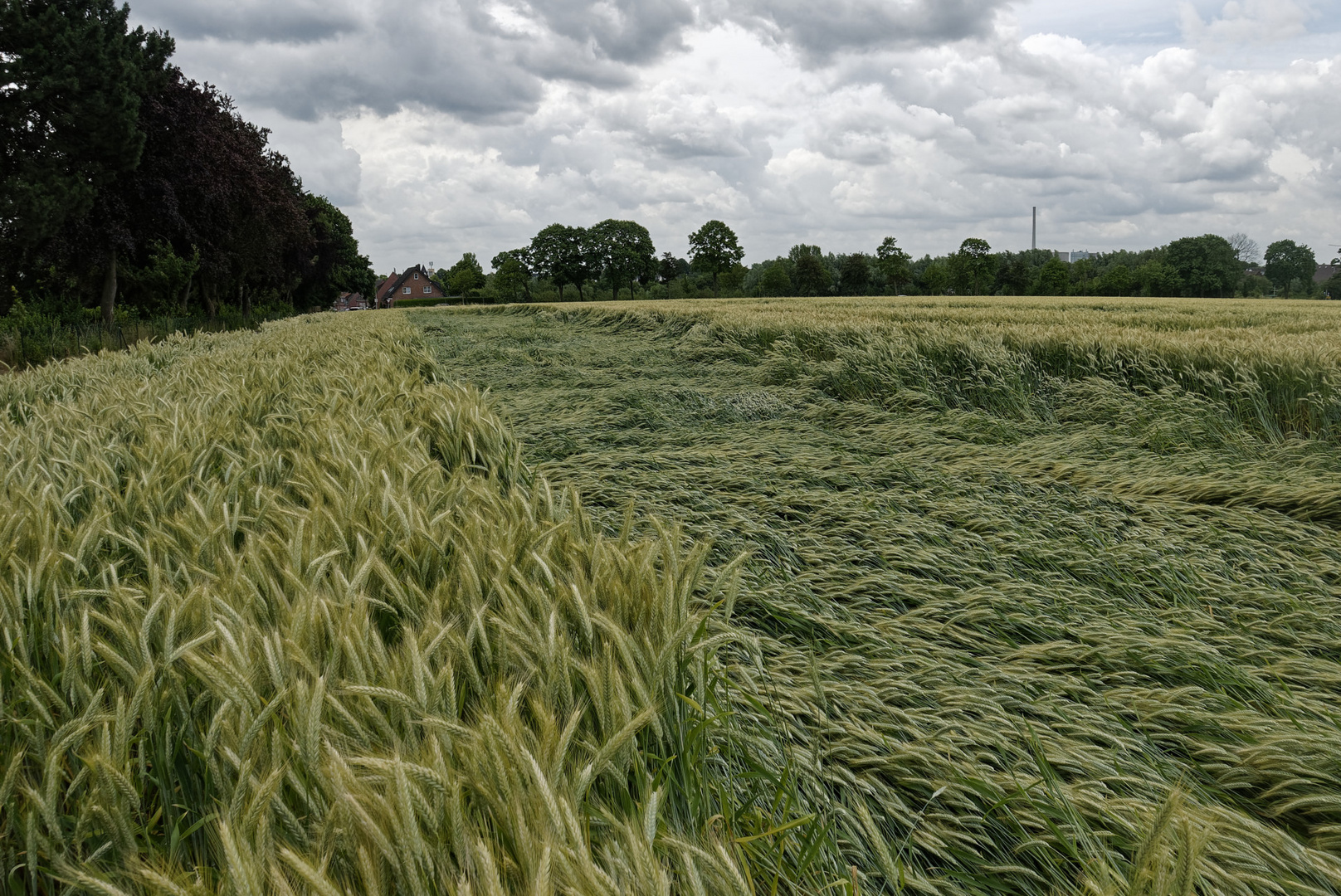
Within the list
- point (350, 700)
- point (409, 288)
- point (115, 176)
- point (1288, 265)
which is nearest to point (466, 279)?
point (409, 288)

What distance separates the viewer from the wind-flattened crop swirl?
77 centimetres

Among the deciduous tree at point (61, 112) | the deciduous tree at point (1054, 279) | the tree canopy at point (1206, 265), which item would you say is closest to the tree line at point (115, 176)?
the deciduous tree at point (61, 112)

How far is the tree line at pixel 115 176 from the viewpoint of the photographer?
13492 millimetres

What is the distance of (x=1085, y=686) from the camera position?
6.91ft

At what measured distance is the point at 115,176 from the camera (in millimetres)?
15266

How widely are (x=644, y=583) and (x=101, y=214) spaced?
2047 cm

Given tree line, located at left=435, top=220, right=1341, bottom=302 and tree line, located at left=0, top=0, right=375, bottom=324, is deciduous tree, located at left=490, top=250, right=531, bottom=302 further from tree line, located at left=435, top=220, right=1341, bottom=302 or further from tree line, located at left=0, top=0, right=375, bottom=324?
tree line, located at left=0, top=0, right=375, bottom=324

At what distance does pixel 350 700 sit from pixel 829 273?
7637 centimetres

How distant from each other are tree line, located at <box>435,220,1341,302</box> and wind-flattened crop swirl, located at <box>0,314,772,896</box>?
2910 inches

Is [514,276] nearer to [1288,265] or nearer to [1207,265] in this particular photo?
[1207,265]

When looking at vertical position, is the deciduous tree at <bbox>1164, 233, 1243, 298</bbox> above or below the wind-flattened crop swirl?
above

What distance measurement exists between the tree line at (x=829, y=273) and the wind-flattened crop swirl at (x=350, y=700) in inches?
2910

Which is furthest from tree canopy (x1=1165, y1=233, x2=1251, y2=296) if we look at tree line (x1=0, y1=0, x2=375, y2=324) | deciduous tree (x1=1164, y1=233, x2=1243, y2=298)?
tree line (x1=0, y1=0, x2=375, y2=324)

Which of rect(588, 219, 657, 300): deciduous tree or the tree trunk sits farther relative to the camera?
rect(588, 219, 657, 300): deciduous tree
